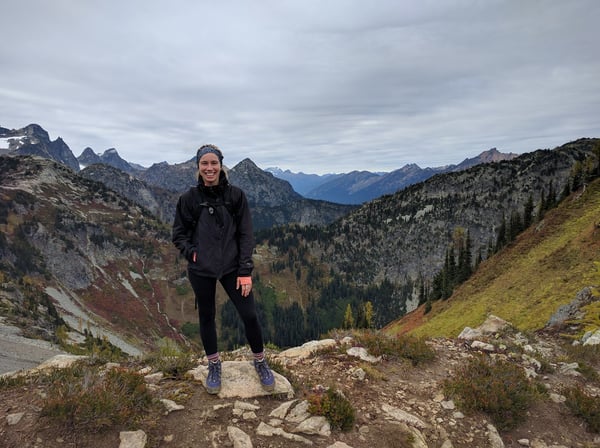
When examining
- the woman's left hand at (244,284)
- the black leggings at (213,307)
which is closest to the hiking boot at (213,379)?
the black leggings at (213,307)

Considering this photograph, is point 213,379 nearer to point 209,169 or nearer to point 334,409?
point 334,409

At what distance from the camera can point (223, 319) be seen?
196m

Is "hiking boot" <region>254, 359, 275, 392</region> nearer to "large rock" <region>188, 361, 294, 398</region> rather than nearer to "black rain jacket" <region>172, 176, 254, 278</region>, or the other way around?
"large rock" <region>188, 361, 294, 398</region>

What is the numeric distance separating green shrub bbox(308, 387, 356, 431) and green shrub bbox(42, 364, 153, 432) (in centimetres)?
325

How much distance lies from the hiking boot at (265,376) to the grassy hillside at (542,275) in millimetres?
12142

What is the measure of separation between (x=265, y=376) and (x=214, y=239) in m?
3.25

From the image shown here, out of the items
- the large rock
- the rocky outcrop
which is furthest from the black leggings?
the rocky outcrop

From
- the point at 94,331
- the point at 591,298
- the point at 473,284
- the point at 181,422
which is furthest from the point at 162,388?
the point at 94,331

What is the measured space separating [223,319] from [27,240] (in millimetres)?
115925

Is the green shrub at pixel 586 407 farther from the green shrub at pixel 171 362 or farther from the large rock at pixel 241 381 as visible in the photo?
the green shrub at pixel 171 362

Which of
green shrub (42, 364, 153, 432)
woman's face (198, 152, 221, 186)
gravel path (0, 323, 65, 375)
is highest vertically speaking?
woman's face (198, 152, 221, 186)

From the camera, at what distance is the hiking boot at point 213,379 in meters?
6.80

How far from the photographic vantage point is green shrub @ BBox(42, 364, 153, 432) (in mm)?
5414

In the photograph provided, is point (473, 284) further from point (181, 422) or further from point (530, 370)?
point (181, 422)
